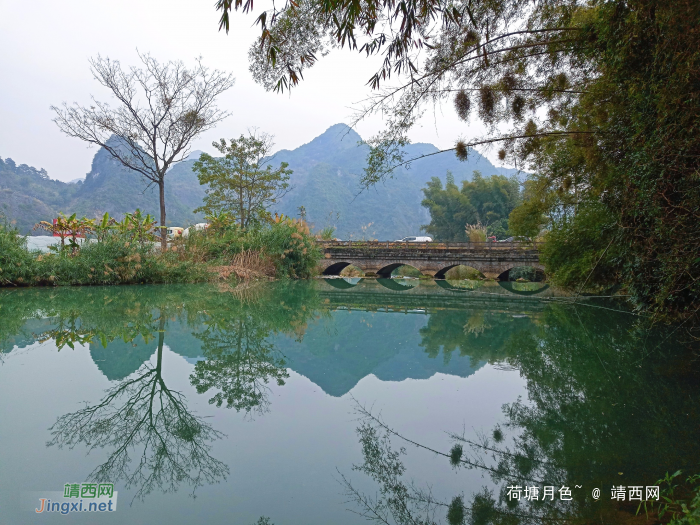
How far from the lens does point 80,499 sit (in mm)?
1723

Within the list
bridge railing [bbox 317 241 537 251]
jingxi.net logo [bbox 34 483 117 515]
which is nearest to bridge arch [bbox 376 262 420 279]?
bridge railing [bbox 317 241 537 251]

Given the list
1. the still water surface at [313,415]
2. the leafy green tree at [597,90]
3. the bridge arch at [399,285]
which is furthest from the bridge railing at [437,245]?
the still water surface at [313,415]

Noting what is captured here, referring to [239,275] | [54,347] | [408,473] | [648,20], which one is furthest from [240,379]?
[239,275]

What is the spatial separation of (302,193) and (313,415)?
91.5 metres

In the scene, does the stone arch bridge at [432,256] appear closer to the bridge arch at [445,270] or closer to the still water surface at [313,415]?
the bridge arch at [445,270]

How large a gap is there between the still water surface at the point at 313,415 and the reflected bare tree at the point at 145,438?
0.04ft

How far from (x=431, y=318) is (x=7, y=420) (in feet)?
18.0

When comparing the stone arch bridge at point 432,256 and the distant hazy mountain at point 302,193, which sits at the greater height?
the distant hazy mountain at point 302,193

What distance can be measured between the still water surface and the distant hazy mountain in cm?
398

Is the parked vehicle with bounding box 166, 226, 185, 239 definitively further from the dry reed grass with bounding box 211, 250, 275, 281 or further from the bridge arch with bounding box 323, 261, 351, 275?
the bridge arch with bounding box 323, 261, 351, 275

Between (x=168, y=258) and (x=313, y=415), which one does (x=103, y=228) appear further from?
(x=313, y=415)

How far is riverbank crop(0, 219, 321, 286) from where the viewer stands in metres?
9.97

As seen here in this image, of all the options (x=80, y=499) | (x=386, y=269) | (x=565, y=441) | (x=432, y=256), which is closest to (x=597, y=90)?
(x=565, y=441)

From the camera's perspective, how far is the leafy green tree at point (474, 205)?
40.1 meters
